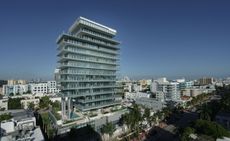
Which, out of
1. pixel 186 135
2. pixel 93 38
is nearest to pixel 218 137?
pixel 186 135

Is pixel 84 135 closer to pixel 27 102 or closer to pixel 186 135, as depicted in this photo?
pixel 186 135

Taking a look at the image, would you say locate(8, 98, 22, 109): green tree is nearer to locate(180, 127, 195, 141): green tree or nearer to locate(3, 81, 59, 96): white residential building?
locate(3, 81, 59, 96): white residential building

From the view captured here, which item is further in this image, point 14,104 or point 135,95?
point 135,95

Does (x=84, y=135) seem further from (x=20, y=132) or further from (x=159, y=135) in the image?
(x=159, y=135)

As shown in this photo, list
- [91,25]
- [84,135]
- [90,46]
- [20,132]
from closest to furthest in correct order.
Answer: [20,132]
[84,135]
[91,25]
[90,46]

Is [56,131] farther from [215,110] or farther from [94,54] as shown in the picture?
[215,110]

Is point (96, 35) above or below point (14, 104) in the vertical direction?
above

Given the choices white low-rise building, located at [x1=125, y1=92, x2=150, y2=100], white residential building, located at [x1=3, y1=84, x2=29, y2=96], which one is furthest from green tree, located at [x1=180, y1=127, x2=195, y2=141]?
white residential building, located at [x1=3, y1=84, x2=29, y2=96]

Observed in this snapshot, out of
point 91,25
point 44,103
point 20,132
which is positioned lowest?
point 44,103

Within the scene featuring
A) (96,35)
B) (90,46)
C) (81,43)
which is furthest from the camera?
(96,35)

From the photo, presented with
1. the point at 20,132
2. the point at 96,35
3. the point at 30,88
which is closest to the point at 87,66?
the point at 96,35
